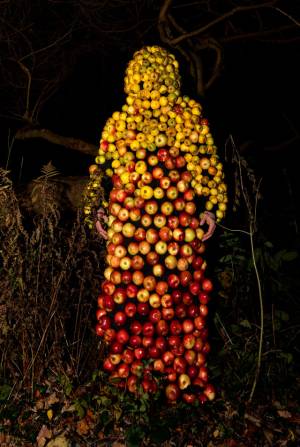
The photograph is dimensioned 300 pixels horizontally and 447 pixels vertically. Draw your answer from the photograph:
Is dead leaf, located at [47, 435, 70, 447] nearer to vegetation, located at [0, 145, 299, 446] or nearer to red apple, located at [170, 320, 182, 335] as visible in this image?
vegetation, located at [0, 145, 299, 446]

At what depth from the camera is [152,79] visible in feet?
8.84

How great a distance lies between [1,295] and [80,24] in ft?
15.2

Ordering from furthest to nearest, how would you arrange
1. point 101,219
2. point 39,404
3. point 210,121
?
1. point 210,121
2. point 101,219
3. point 39,404

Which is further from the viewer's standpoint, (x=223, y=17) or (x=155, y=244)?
(x=223, y=17)

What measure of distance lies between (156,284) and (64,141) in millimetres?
4254

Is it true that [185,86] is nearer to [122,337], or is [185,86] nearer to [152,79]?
[152,79]

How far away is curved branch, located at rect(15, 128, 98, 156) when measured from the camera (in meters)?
6.12

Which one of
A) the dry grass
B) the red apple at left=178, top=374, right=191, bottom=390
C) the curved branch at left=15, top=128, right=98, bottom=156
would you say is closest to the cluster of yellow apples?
the dry grass

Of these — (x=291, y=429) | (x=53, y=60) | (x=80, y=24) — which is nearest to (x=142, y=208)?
(x=291, y=429)

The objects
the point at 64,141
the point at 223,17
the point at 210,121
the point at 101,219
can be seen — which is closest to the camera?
the point at 101,219

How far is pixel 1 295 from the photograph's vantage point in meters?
2.75

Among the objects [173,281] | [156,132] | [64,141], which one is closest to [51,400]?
[173,281]

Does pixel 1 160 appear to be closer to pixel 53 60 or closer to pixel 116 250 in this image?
pixel 53 60

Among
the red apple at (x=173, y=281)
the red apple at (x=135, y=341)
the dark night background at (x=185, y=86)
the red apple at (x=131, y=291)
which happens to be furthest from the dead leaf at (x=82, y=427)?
the dark night background at (x=185, y=86)
